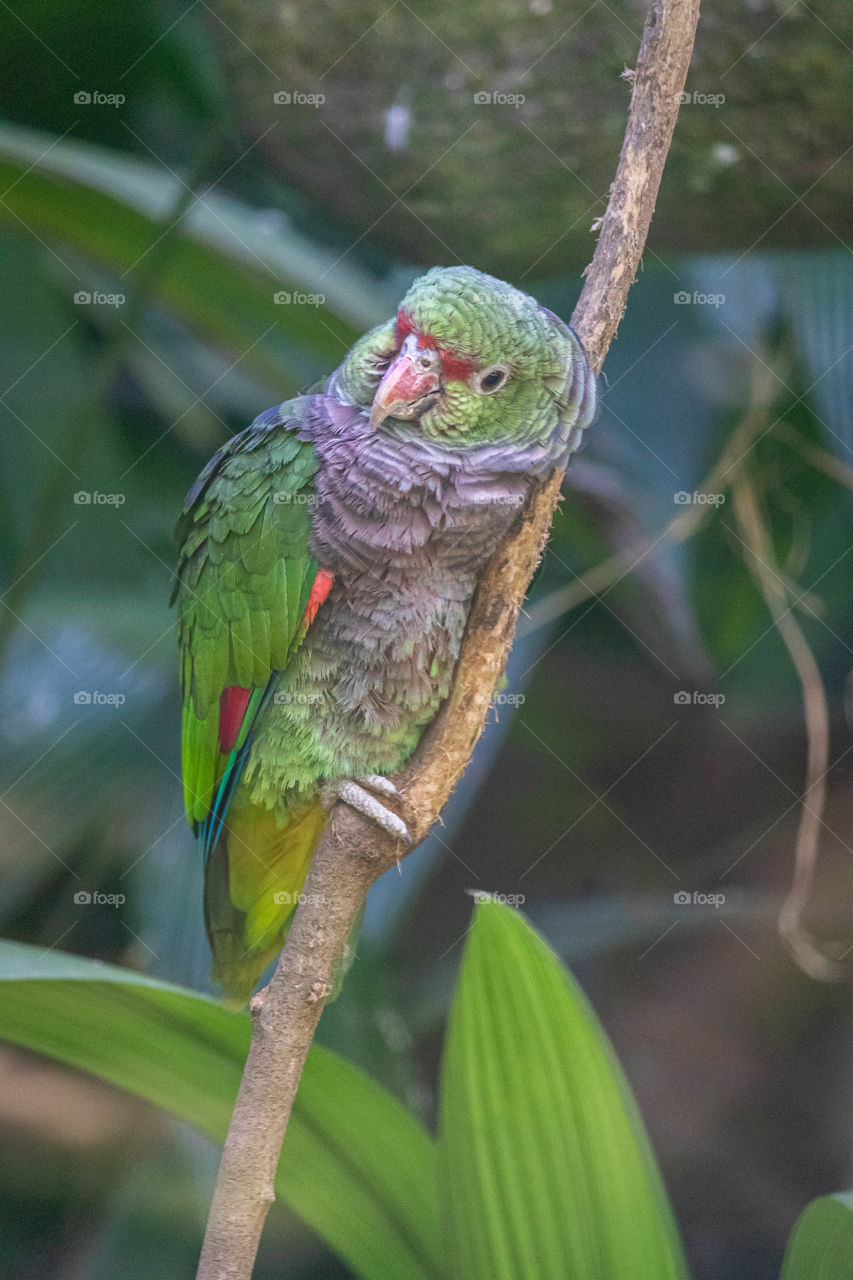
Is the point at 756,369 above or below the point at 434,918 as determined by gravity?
above

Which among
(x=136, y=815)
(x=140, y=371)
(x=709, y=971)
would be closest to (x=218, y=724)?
(x=136, y=815)

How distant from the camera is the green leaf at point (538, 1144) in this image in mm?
980

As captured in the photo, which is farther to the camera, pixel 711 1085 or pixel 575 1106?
pixel 711 1085

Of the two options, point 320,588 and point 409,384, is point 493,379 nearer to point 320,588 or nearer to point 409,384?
point 409,384

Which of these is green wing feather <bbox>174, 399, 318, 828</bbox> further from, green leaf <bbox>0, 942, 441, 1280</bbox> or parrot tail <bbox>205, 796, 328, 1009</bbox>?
green leaf <bbox>0, 942, 441, 1280</bbox>

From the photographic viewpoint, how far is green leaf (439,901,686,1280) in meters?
0.98

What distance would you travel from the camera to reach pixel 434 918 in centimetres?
225

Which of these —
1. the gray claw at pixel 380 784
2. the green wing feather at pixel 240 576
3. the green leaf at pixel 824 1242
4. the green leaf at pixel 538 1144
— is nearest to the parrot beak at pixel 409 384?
the green wing feather at pixel 240 576

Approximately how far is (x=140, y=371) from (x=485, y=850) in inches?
47.3

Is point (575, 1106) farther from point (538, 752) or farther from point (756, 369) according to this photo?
point (756, 369)

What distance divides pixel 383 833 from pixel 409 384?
454mm

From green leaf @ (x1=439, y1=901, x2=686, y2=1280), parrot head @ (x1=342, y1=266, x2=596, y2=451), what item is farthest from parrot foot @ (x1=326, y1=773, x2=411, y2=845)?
parrot head @ (x1=342, y1=266, x2=596, y2=451)

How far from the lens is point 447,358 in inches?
40.3

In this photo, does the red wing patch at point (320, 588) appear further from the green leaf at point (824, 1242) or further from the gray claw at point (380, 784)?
the green leaf at point (824, 1242)
